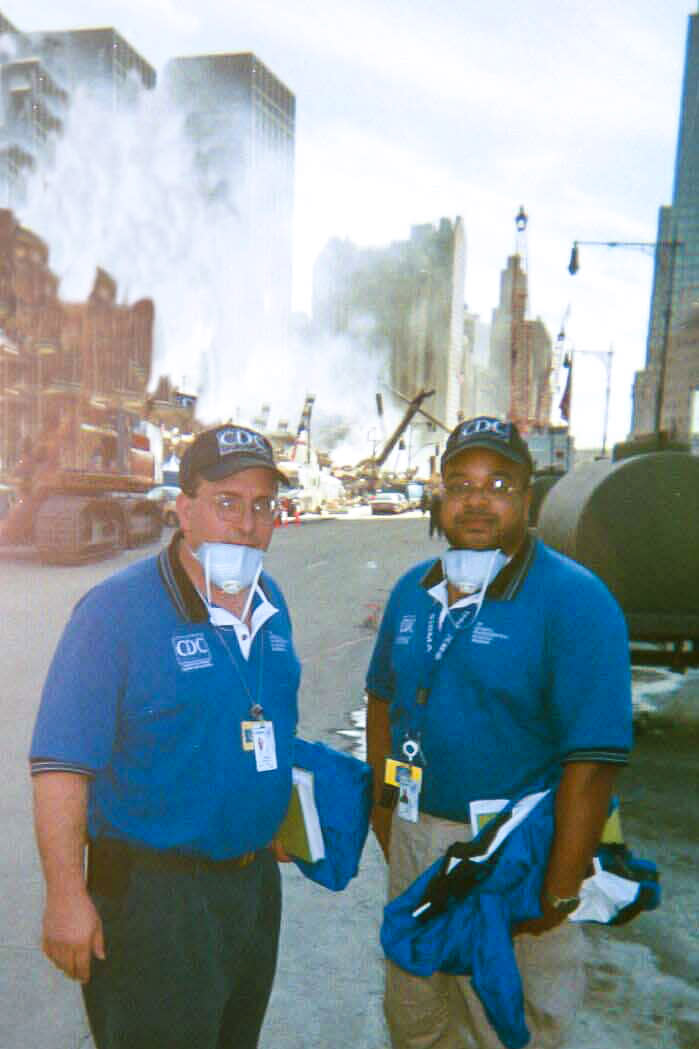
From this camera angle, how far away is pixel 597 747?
2402 mm

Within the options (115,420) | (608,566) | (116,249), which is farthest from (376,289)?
(608,566)

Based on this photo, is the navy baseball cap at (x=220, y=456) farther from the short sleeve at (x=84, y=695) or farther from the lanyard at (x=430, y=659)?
the lanyard at (x=430, y=659)

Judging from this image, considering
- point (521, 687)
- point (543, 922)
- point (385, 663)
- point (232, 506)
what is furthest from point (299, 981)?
point (232, 506)

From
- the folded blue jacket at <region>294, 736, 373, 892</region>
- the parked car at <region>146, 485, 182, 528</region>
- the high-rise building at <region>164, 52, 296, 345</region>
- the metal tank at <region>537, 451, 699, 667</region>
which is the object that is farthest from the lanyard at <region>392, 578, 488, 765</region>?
the high-rise building at <region>164, 52, 296, 345</region>

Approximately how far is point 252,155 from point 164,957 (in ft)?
411

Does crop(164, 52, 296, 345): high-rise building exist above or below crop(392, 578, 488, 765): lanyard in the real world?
above

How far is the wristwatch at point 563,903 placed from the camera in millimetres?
2416

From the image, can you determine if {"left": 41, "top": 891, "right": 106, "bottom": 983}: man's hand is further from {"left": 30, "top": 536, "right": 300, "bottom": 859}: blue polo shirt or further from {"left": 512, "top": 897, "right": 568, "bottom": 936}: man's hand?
{"left": 512, "top": 897, "right": 568, "bottom": 936}: man's hand

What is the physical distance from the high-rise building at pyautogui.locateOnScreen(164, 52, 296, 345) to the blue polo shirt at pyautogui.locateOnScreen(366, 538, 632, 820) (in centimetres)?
11887

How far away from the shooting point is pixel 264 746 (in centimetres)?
238

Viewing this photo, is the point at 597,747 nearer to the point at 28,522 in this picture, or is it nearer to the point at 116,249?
the point at 28,522

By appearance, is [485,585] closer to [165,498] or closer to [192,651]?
[192,651]

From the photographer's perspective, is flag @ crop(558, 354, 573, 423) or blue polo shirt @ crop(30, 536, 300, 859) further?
flag @ crop(558, 354, 573, 423)

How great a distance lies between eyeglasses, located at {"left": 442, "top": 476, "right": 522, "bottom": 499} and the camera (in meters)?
2.86
